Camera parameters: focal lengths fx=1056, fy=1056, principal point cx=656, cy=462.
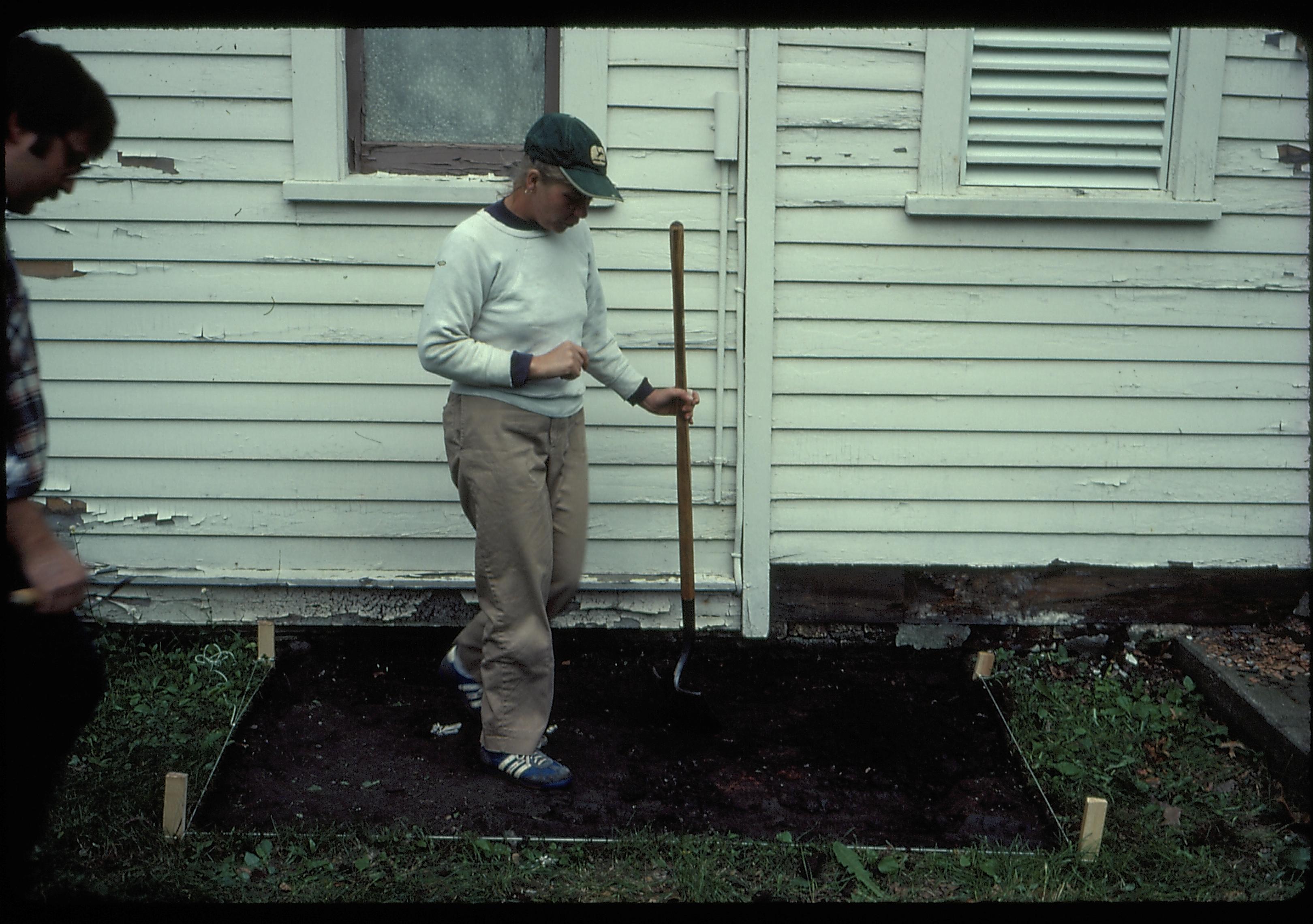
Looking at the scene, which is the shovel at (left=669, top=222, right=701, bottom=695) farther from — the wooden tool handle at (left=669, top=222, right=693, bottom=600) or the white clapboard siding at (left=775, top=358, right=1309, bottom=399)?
the white clapboard siding at (left=775, top=358, right=1309, bottom=399)

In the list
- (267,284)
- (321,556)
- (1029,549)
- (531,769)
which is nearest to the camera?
(531,769)

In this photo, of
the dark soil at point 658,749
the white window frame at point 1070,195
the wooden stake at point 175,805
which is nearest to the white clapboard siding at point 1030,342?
the white window frame at point 1070,195

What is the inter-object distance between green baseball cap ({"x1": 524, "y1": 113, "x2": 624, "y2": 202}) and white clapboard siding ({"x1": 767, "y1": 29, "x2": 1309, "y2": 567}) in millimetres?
1234

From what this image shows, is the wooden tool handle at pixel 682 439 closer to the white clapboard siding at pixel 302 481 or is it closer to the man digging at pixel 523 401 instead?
the man digging at pixel 523 401

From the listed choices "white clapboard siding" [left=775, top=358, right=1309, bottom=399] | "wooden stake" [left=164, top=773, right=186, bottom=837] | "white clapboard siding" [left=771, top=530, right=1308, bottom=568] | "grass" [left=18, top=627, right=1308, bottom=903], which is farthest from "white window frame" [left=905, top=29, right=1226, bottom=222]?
"wooden stake" [left=164, top=773, right=186, bottom=837]

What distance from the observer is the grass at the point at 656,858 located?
296 cm

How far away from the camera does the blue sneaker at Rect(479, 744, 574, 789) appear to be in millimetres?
3443

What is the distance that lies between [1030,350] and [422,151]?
8.48 feet

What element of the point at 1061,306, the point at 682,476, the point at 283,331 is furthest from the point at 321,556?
the point at 1061,306

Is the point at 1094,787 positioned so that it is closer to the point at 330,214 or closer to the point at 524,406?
the point at 524,406

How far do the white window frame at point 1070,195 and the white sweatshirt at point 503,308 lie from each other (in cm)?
155

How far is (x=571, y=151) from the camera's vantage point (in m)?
3.12

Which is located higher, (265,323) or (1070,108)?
(1070,108)

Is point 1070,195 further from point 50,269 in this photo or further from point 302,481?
point 50,269
